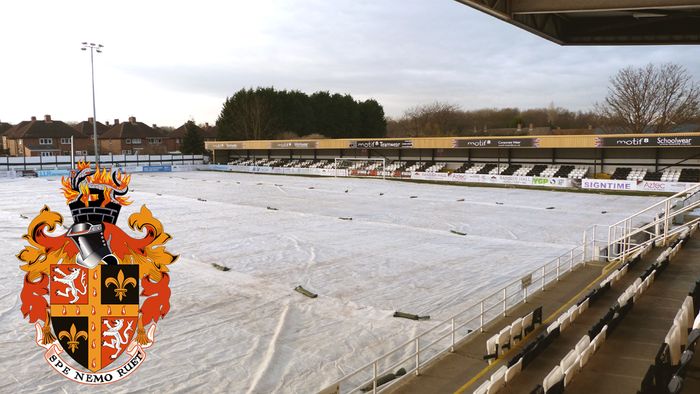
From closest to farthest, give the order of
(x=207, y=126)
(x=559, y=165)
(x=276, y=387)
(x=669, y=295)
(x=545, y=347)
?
1. (x=276, y=387)
2. (x=545, y=347)
3. (x=669, y=295)
4. (x=559, y=165)
5. (x=207, y=126)

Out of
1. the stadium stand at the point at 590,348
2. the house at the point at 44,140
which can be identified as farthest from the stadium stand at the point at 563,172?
the house at the point at 44,140

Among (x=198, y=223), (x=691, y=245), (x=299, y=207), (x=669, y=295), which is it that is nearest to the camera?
(x=669, y=295)

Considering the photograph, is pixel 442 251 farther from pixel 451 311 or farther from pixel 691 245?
pixel 691 245

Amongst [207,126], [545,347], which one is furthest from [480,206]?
[207,126]

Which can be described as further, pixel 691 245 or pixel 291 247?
pixel 291 247

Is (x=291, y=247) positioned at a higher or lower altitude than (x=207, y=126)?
lower

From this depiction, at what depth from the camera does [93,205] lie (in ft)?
35.1

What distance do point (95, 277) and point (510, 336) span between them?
381 inches

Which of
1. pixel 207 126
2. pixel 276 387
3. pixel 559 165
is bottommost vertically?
pixel 276 387

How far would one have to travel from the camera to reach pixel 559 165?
54.3m

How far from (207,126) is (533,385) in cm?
14604

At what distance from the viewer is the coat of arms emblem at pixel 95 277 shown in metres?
10.4

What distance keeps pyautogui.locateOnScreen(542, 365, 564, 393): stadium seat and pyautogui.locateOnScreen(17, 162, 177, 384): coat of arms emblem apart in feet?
25.1

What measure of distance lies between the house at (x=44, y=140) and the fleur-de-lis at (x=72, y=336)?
99.0m
